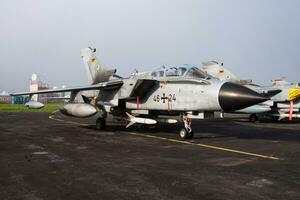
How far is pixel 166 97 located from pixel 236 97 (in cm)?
316

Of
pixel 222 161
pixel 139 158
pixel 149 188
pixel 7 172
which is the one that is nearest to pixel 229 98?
pixel 222 161

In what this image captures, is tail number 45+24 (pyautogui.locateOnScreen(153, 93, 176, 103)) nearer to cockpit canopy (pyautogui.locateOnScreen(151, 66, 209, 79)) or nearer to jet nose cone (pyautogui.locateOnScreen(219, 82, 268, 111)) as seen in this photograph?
cockpit canopy (pyautogui.locateOnScreen(151, 66, 209, 79))

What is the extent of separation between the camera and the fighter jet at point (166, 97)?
Answer: 32.5 ft

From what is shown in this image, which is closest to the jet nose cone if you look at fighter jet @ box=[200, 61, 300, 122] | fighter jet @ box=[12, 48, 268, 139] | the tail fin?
fighter jet @ box=[12, 48, 268, 139]

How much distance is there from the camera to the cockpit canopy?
11.3 m

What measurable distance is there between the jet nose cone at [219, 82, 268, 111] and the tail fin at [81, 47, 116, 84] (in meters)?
8.33

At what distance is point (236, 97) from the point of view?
9547 millimetres

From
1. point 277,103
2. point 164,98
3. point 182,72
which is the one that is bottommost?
point 277,103

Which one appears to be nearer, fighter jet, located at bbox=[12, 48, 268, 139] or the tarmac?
the tarmac

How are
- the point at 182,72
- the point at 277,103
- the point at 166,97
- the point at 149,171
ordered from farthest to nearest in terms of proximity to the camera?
the point at 277,103, the point at 166,97, the point at 182,72, the point at 149,171

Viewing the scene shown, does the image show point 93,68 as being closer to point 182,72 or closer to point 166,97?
point 166,97

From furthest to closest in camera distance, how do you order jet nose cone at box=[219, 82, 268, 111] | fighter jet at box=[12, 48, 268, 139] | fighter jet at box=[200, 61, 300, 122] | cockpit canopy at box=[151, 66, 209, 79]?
fighter jet at box=[200, 61, 300, 122] → cockpit canopy at box=[151, 66, 209, 79] → fighter jet at box=[12, 48, 268, 139] → jet nose cone at box=[219, 82, 268, 111]

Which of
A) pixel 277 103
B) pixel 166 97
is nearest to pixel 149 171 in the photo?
pixel 166 97

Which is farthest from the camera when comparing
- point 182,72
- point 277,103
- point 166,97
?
point 277,103
